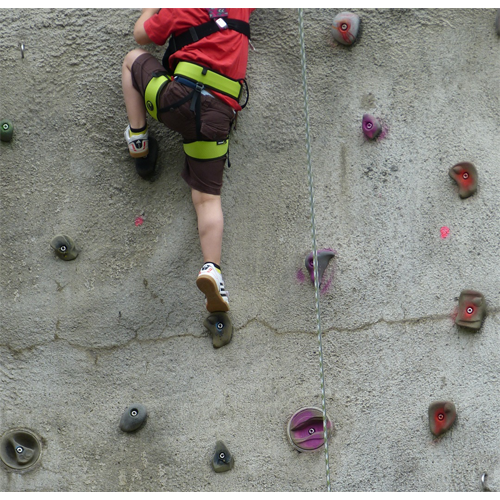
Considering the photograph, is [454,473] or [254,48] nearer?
A: [454,473]

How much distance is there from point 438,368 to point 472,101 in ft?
3.91

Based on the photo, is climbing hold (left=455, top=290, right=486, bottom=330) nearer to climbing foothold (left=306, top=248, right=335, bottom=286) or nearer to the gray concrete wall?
the gray concrete wall

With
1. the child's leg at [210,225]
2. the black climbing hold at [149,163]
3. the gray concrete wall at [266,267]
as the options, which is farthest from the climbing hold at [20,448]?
the black climbing hold at [149,163]

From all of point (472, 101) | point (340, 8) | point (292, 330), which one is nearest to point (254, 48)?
point (340, 8)

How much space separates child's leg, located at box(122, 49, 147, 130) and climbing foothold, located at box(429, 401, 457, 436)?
1.73 meters

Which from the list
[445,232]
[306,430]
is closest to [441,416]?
[306,430]

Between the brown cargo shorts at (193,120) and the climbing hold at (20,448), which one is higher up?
the brown cargo shorts at (193,120)

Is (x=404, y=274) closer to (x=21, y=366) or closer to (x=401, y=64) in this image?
(x=401, y=64)

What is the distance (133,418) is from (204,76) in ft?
4.77

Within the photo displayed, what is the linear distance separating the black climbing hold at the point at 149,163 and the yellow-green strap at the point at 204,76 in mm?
436

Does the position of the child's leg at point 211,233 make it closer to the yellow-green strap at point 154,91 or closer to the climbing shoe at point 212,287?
the climbing shoe at point 212,287

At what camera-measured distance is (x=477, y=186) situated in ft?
12.8

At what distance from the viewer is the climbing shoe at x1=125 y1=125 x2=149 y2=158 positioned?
3.82m

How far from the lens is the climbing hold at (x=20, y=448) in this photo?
3781 millimetres
